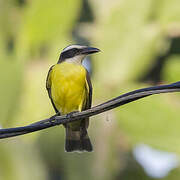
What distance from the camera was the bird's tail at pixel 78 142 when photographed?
247 inches

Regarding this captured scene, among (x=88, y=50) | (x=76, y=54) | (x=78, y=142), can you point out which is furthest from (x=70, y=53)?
(x=78, y=142)

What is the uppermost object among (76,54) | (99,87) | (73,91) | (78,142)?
(76,54)

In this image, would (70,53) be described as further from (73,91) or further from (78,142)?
(78,142)

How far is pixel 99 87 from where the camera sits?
8156mm

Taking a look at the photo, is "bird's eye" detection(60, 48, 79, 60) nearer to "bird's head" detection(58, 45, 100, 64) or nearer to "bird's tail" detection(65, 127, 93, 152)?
"bird's head" detection(58, 45, 100, 64)

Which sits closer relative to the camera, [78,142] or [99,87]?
[78,142]

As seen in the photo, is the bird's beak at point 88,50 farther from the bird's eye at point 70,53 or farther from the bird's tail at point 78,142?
the bird's tail at point 78,142

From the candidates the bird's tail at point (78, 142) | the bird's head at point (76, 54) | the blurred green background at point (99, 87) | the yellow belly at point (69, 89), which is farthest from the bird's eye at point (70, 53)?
the blurred green background at point (99, 87)

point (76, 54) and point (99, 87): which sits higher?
point (76, 54)

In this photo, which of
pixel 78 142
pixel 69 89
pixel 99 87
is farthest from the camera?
pixel 99 87

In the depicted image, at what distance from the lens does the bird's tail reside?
627cm

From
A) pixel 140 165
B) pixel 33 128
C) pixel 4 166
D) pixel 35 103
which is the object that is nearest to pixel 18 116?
pixel 35 103

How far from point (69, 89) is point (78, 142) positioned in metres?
0.60

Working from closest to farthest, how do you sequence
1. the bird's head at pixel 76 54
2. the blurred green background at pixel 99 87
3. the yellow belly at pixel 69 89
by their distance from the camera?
the yellow belly at pixel 69 89, the bird's head at pixel 76 54, the blurred green background at pixel 99 87
